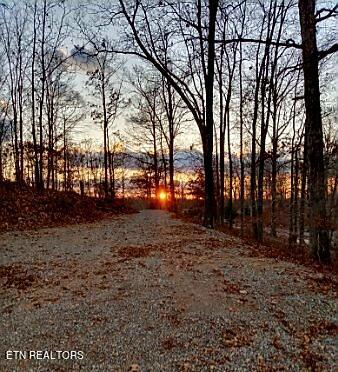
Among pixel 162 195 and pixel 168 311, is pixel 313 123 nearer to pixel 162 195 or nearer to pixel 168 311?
pixel 168 311

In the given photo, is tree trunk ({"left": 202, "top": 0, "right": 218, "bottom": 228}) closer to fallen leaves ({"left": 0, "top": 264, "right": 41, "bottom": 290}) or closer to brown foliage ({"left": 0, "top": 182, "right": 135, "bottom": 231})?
brown foliage ({"left": 0, "top": 182, "right": 135, "bottom": 231})

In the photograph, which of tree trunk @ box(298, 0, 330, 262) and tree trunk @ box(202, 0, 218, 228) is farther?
tree trunk @ box(202, 0, 218, 228)

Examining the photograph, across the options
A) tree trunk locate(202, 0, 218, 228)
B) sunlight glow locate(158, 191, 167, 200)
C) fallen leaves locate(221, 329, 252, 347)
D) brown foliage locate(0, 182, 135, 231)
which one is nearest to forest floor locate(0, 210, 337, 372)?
fallen leaves locate(221, 329, 252, 347)

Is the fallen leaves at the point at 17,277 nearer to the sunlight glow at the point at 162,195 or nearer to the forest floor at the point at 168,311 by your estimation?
the forest floor at the point at 168,311

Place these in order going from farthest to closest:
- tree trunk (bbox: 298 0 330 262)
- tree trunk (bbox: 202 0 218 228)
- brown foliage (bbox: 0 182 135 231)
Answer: brown foliage (bbox: 0 182 135 231), tree trunk (bbox: 202 0 218 228), tree trunk (bbox: 298 0 330 262)

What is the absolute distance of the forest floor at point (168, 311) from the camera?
10.3 ft

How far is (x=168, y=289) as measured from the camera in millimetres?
5008

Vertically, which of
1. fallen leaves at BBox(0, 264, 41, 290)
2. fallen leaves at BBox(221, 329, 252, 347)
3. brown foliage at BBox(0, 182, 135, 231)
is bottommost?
fallen leaves at BBox(221, 329, 252, 347)

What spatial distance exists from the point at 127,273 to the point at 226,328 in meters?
2.62

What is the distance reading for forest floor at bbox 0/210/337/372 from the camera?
3.14 metres

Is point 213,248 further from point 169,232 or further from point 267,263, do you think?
point 169,232

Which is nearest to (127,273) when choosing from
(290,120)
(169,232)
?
(169,232)

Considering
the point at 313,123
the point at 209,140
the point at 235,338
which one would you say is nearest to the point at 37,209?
the point at 209,140

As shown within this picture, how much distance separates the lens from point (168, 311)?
4.20 m
